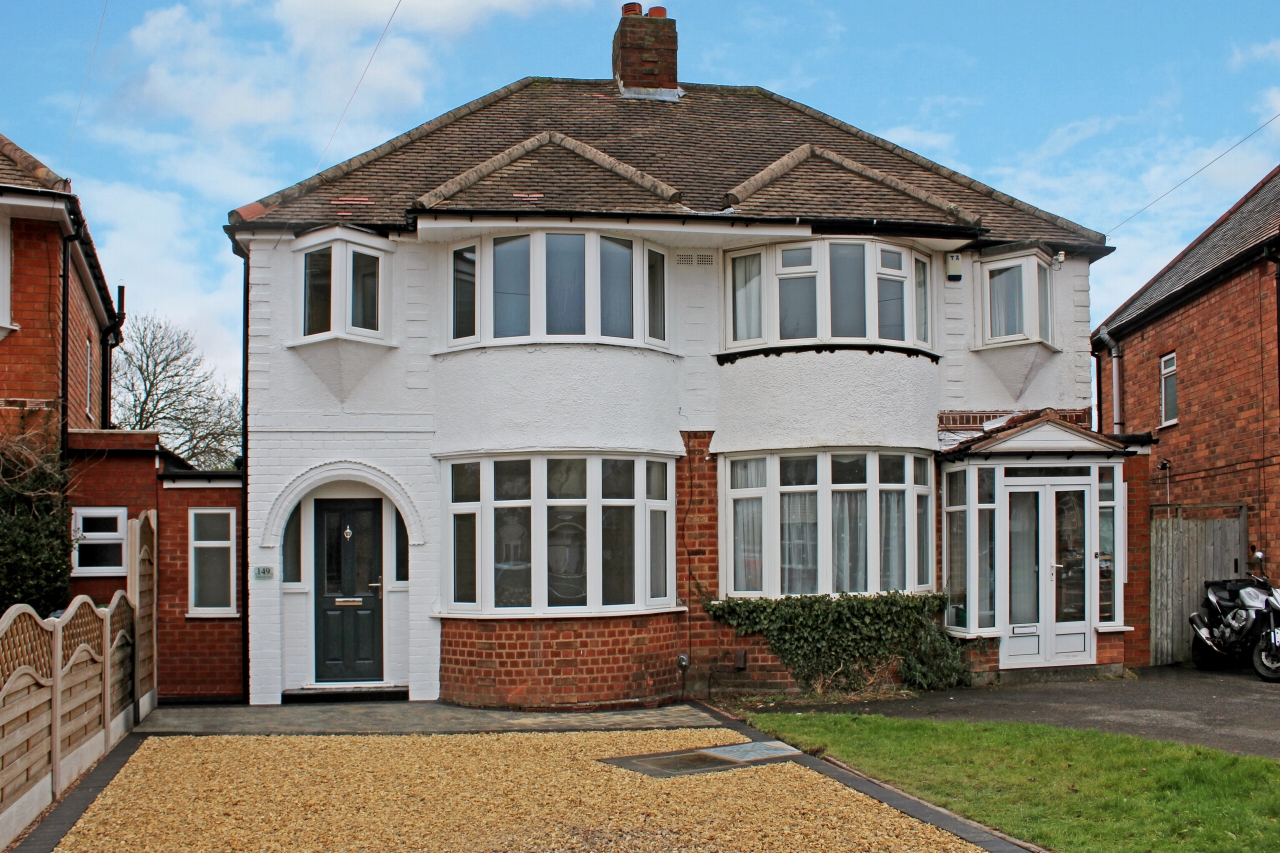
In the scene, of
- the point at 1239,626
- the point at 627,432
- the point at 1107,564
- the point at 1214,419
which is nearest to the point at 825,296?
the point at 627,432

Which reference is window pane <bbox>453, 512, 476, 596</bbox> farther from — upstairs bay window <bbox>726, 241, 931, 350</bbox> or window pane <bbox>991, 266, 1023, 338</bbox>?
window pane <bbox>991, 266, 1023, 338</bbox>

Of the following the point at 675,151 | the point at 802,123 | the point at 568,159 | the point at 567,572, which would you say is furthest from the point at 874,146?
the point at 567,572

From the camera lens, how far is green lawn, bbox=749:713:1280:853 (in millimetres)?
6629

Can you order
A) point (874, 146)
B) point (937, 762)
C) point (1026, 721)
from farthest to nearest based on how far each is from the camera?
point (874, 146)
point (1026, 721)
point (937, 762)

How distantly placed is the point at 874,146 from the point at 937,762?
956cm

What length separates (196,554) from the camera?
13406 millimetres

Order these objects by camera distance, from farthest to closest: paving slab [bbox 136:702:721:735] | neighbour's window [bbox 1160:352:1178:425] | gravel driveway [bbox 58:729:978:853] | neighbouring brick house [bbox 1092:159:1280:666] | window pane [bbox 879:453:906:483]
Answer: neighbour's window [bbox 1160:352:1178:425] → neighbouring brick house [bbox 1092:159:1280:666] → window pane [bbox 879:453:906:483] → paving slab [bbox 136:702:721:735] → gravel driveway [bbox 58:729:978:853]

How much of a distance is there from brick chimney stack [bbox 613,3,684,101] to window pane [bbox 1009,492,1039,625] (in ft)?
24.6

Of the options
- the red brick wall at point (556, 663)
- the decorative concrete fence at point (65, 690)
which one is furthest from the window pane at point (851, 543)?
the decorative concrete fence at point (65, 690)

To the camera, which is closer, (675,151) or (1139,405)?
(675,151)

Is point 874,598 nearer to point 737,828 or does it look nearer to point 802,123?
point 737,828

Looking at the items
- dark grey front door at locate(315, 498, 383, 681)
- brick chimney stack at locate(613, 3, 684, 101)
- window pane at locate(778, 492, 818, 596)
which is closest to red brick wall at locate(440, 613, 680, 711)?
dark grey front door at locate(315, 498, 383, 681)

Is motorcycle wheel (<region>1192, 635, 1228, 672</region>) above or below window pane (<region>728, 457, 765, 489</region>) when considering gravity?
below

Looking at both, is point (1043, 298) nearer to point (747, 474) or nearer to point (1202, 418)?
point (747, 474)
